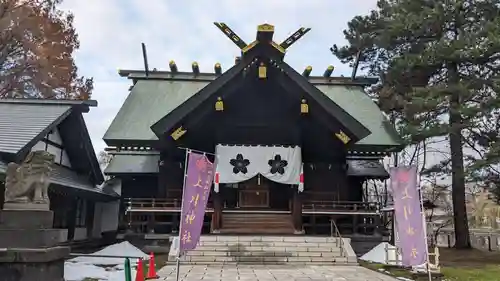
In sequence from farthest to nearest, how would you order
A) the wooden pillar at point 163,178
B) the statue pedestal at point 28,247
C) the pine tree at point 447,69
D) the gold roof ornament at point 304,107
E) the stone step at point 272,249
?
1. the wooden pillar at point 163,178
2. the gold roof ornament at point 304,107
3. the pine tree at point 447,69
4. the stone step at point 272,249
5. the statue pedestal at point 28,247

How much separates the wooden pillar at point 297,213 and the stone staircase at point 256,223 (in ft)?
0.98

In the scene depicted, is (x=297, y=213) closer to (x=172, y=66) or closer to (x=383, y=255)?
(x=383, y=255)

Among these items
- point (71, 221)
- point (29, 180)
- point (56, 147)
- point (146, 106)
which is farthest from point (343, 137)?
point (29, 180)

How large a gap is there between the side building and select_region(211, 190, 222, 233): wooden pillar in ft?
15.5

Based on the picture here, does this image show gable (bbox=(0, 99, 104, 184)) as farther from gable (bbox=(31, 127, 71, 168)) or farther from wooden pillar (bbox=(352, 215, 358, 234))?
wooden pillar (bbox=(352, 215, 358, 234))

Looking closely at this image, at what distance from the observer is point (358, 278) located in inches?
395

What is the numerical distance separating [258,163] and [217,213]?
243 cm

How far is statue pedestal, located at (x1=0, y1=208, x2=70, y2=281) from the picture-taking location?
21.9 feet

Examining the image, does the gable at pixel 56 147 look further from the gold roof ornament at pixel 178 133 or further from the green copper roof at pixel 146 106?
the gold roof ornament at pixel 178 133

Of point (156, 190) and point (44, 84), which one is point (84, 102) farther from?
point (44, 84)

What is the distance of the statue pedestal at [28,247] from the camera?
6.66 metres

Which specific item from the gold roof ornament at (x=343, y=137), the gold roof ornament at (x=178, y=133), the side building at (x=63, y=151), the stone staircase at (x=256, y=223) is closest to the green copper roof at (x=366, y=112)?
the gold roof ornament at (x=343, y=137)

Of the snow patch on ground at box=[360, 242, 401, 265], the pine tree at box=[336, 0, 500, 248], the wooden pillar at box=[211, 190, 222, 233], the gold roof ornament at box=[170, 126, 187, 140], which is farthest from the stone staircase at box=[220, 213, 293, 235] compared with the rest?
the pine tree at box=[336, 0, 500, 248]

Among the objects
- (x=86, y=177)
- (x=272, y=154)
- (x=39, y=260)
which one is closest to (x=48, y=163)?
(x=39, y=260)
